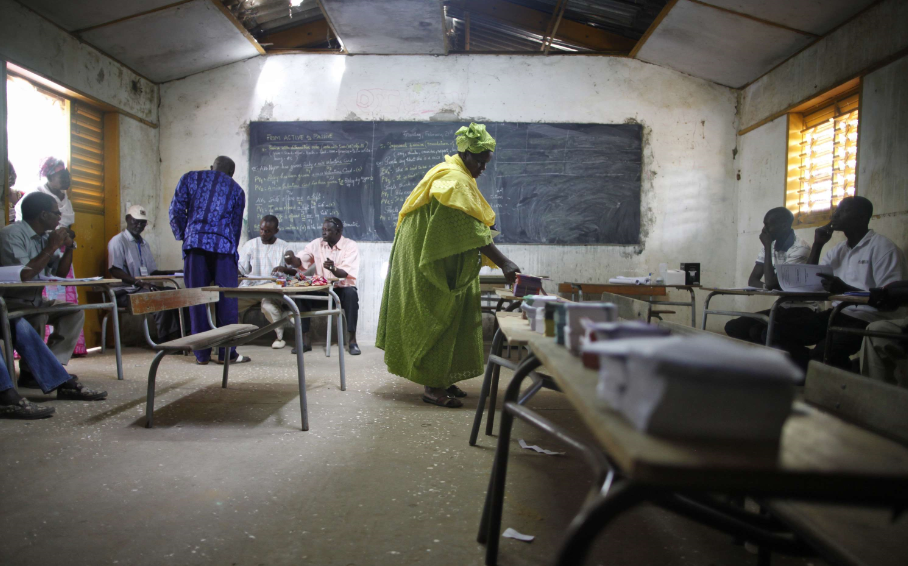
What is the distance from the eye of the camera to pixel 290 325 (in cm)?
543

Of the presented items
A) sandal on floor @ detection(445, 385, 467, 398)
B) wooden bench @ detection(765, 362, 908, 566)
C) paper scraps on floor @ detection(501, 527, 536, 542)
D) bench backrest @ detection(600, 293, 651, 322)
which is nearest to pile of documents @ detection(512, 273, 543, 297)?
bench backrest @ detection(600, 293, 651, 322)

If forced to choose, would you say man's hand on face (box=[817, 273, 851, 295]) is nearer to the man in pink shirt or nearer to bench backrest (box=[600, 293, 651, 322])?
bench backrest (box=[600, 293, 651, 322])

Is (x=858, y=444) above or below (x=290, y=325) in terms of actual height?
above

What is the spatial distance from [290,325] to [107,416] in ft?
9.10

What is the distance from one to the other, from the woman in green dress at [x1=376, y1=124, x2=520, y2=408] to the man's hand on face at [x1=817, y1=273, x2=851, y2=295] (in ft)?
6.73

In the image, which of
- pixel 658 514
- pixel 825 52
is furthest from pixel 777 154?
pixel 658 514

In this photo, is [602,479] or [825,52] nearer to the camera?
[602,479]

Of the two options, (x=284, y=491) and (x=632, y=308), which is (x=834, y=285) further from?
(x=284, y=491)

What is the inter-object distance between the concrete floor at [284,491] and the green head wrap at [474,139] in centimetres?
148

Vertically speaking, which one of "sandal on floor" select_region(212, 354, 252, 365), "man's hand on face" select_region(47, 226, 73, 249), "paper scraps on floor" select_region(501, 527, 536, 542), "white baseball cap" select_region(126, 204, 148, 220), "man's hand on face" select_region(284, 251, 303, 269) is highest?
"white baseball cap" select_region(126, 204, 148, 220)

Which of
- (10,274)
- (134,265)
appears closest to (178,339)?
(10,274)

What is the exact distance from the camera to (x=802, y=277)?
3232mm

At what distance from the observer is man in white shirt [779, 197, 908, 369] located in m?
3.09

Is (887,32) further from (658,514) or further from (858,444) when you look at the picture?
(858,444)
